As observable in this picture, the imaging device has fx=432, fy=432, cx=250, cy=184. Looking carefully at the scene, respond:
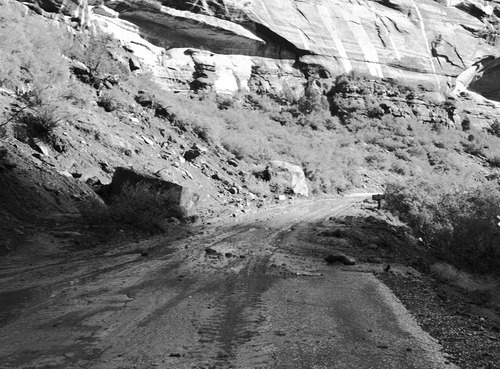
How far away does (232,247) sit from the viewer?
1109 centimetres

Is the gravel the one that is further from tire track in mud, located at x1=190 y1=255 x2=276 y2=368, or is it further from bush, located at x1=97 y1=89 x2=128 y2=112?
bush, located at x1=97 y1=89 x2=128 y2=112

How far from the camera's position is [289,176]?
25.9 metres

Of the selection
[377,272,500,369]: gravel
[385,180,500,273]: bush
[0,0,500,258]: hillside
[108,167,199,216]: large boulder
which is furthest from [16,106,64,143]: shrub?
[385,180,500,273]: bush

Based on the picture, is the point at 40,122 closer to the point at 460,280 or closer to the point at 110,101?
the point at 110,101

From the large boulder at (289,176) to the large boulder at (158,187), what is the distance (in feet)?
34.6

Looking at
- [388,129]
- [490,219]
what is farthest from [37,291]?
[388,129]

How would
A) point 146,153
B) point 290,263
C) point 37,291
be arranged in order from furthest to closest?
1. point 146,153
2. point 290,263
3. point 37,291

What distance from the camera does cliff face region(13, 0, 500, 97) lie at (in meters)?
37.0

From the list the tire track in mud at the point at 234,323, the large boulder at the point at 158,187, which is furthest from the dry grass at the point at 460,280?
the large boulder at the point at 158,187

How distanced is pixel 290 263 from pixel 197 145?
13958mm

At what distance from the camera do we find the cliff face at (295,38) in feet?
121

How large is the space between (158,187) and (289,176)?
13.2m

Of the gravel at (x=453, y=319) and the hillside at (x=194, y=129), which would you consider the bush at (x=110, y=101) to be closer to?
the hillside at (x=194, y=129)

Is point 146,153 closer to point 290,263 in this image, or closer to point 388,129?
point 290,263
